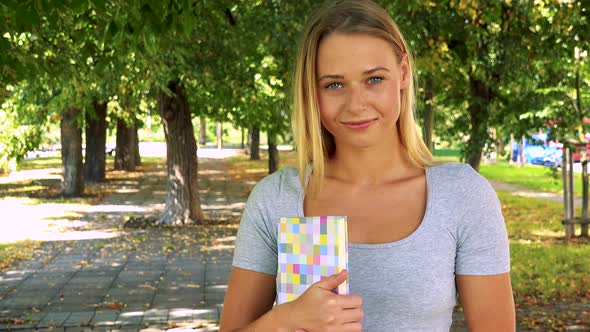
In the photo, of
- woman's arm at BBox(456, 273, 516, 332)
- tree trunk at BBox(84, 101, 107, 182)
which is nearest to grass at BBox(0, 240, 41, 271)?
woman's arm at BBox(456, 273, 516, 332)

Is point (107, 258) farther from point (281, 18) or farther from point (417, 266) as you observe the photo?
point (417, 266)

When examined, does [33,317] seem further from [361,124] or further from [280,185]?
[361,124]

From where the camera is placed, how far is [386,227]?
202cm

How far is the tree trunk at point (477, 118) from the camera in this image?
48.3 ft

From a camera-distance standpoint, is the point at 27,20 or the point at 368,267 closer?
the point at 368,267

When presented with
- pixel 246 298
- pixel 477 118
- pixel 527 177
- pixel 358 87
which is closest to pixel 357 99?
pixel 358 87

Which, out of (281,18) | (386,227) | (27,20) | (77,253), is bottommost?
(77,253)

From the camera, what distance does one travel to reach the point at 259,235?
2090 mm

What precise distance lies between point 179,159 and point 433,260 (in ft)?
53.2

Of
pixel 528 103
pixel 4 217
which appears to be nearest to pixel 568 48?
pixel 528 103

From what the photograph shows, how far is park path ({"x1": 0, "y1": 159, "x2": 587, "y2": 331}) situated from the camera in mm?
8797

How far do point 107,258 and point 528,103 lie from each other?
23.6ft

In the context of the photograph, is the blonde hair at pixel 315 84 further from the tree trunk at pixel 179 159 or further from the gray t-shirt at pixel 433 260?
the tree trunk at pixel 179 159

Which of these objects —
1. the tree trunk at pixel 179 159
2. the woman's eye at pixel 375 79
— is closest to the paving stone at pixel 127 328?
the woman's eye at pixel 375 79
